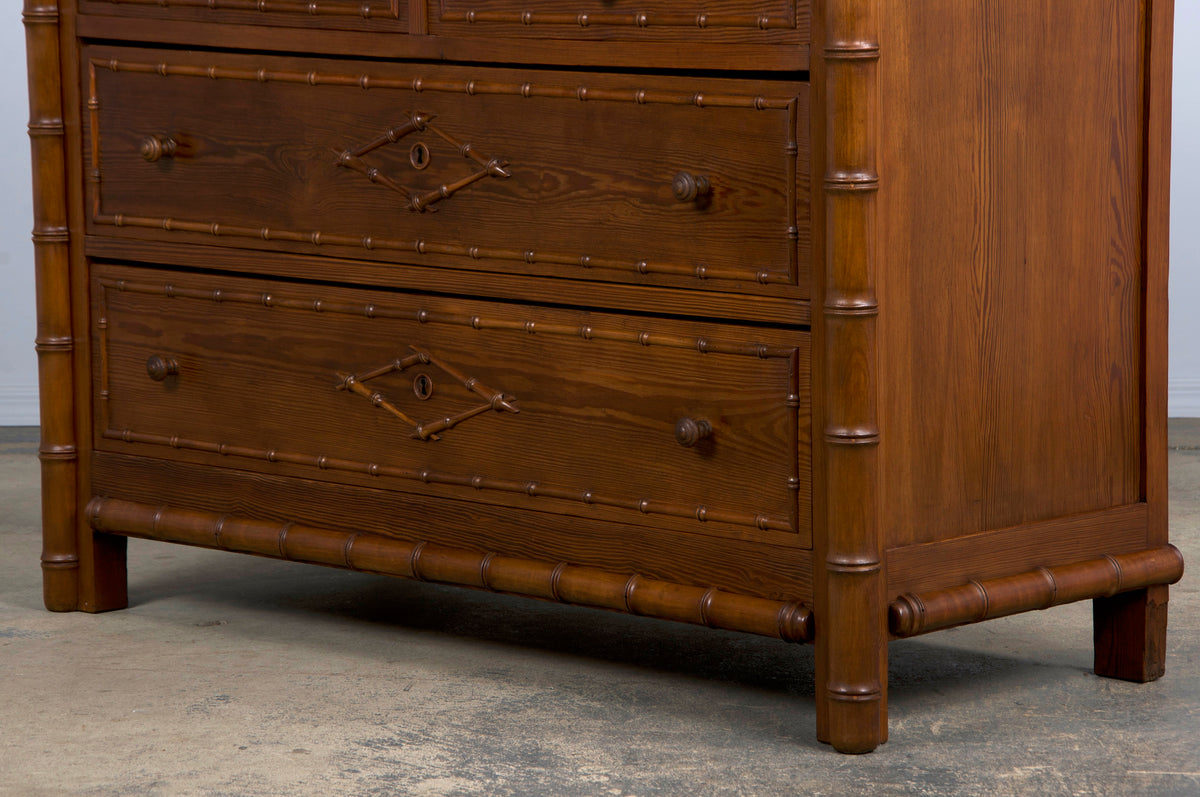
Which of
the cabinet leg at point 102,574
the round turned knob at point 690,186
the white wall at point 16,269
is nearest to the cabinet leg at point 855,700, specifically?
the round turned knob at point 690,186

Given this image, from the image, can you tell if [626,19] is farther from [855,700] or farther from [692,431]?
[855,700]

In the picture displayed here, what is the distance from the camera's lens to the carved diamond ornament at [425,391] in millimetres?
2588

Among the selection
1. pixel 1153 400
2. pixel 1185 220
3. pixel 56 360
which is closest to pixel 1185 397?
pixel 1185 220

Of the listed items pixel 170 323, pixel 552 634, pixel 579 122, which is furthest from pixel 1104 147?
pixel 170 323

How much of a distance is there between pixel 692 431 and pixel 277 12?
91 cm

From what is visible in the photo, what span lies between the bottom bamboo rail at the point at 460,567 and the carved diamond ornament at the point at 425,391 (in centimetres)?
18

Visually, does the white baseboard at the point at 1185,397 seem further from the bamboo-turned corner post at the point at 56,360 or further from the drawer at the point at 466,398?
the bamboo-turned corner post at the point at 56,360

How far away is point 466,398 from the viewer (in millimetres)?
2621

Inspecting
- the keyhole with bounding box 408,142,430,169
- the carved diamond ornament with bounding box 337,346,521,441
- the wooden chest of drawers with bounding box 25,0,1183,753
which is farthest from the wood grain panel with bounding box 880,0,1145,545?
the keyhole with bounding box 408,142,430,169

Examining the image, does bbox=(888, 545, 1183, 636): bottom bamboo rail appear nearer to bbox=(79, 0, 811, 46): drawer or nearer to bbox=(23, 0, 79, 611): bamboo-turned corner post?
bbox=(79, 0, 811, 46): drawer

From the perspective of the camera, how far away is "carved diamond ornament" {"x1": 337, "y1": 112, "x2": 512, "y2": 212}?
255cm

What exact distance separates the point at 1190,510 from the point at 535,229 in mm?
1824

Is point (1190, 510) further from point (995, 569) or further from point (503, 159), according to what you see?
point (503, 159)

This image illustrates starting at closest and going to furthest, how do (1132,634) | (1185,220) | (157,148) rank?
(1132,634)
(157,148)
(1185,220)
